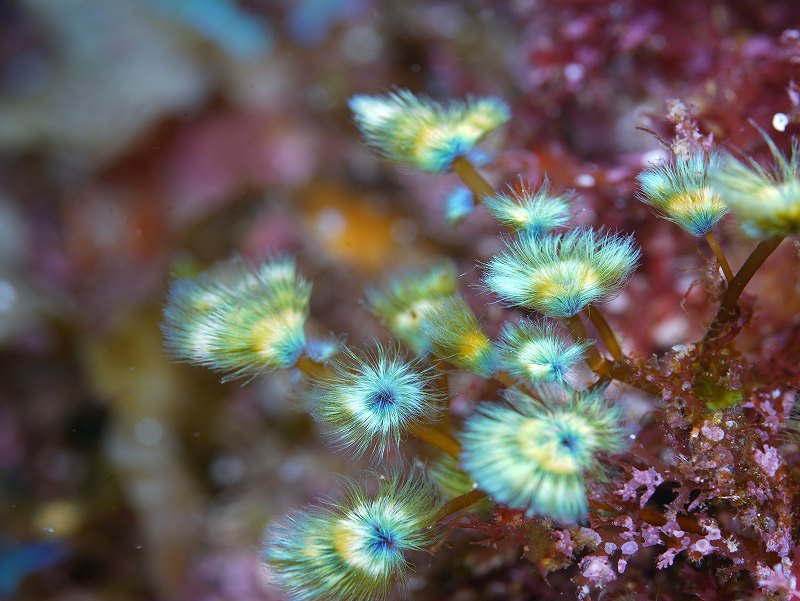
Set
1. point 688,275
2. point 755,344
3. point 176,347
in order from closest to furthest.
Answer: point 176,347, point 755,344, point 688,275

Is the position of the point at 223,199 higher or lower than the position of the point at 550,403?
lower

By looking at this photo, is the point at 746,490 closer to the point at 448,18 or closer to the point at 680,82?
the point at 680,82

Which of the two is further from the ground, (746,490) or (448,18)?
(448,18)

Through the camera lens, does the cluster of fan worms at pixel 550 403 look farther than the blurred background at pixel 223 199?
No

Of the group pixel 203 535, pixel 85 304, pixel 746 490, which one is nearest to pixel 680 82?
pixel 746 490

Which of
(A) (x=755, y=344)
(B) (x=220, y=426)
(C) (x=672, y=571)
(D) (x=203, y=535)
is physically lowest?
(D) (x=203, y=535)

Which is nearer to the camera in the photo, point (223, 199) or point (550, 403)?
point (550, 403)

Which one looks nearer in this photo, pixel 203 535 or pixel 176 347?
pixel 176 347

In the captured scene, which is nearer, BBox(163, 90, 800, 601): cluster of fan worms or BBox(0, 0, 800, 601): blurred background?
BBox(163, 90, 800, 601): cluster of fan worms
